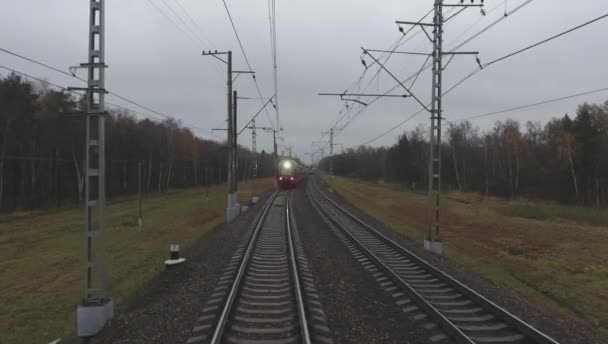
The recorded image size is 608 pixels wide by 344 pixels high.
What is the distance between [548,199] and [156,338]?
250 ft

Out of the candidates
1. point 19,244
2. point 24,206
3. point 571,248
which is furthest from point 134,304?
point 24,206

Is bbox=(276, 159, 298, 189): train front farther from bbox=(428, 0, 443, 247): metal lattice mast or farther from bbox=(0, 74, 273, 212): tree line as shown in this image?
bbox=(428, 0, 443, 247): metal lattice mast

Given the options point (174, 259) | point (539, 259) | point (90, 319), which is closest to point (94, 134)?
point (90, 319)

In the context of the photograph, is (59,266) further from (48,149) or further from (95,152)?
(48,149)

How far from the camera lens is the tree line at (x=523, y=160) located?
6644 centimetres

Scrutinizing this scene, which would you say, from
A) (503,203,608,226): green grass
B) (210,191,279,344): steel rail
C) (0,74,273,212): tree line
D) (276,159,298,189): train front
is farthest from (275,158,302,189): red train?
(210,191,279,344): steel rail

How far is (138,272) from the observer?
550 inches

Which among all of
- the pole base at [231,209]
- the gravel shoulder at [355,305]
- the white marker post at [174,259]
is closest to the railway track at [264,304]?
the gravel shoulder at [355,305]

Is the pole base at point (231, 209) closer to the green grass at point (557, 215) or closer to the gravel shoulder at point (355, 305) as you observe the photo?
the gravel shoulder at point (355, 305)

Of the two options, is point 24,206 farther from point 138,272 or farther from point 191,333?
point 191,333

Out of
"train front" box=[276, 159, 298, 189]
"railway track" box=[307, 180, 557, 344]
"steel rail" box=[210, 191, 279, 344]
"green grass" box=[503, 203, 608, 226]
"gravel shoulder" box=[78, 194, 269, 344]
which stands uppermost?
"train front" box=[276, 159, 298, 189]

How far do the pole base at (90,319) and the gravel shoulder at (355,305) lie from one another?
4272 mm

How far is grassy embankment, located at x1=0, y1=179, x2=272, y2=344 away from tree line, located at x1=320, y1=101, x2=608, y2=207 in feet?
202

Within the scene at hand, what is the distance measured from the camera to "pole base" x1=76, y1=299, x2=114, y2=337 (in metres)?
7.91
